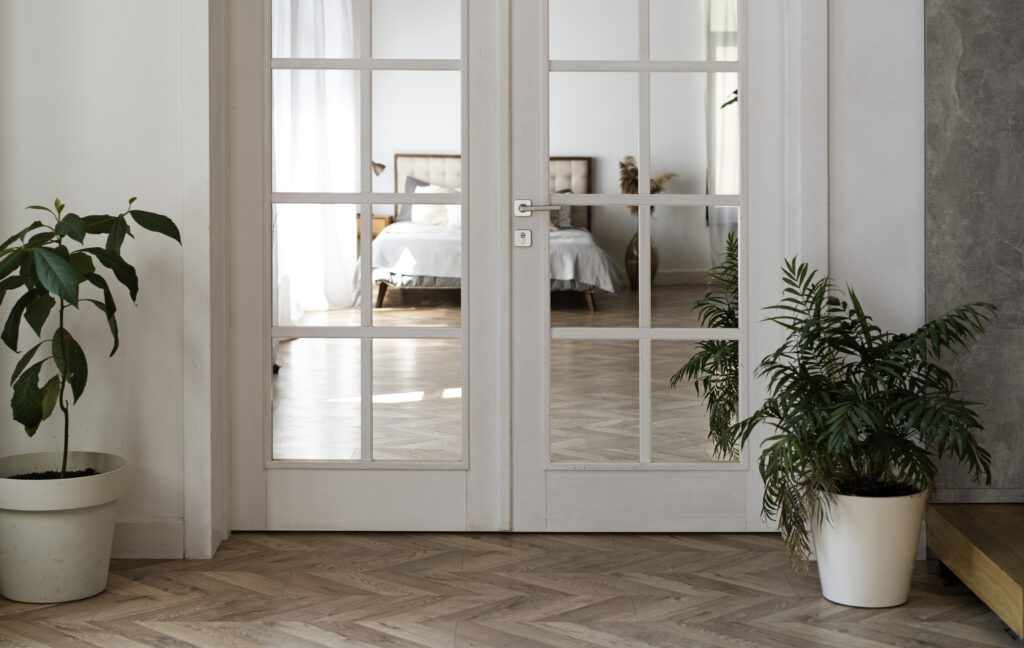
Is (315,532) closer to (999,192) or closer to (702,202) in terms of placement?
(702,202)

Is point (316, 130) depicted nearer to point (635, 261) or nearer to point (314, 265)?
point (314, 265)

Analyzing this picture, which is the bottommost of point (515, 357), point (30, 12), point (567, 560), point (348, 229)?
point (567, 560)

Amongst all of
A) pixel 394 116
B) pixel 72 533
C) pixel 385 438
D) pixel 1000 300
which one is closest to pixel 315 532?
pixel 385 438

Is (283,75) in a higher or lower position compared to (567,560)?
higher

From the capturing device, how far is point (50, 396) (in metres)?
2.64

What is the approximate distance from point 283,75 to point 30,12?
2.34ft

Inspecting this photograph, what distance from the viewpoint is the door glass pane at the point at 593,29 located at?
313 cm

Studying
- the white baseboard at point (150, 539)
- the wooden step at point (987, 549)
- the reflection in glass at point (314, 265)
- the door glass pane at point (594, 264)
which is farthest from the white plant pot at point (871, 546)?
the white baseboard at point (150, 539)

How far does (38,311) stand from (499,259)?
1292 millimetres

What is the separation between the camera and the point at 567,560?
2980 mm

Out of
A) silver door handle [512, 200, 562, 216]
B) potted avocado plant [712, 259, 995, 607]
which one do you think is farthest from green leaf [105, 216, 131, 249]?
potted avocado plant [712, 259, 995, 607]

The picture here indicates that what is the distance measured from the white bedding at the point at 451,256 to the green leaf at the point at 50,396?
0.97 m

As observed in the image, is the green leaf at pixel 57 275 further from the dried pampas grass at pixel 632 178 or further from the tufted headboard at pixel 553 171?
the dried pampas grass at pixel 632 178

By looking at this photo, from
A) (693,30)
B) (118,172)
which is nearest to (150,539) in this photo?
(118,172)
